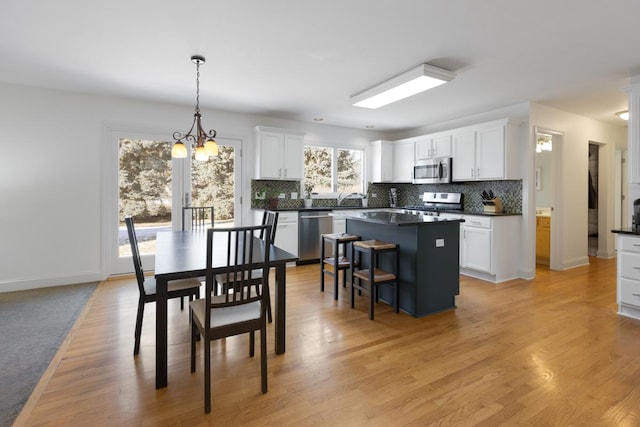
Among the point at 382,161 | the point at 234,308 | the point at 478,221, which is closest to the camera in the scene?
the point at 234,308

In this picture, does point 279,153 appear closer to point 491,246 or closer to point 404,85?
point 404,85

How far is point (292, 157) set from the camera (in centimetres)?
558

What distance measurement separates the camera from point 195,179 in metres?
5.05

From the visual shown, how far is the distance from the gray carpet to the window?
12.3ft

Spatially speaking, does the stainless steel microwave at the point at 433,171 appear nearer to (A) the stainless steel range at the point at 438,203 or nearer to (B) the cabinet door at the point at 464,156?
(B) the cabinet door at the point at 464,156

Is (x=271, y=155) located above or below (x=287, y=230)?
above

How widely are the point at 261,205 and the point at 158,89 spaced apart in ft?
7.45

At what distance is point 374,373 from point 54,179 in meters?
4.45

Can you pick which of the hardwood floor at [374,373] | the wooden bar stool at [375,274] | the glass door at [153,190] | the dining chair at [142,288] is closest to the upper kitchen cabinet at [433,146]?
the wooden bar stool at [375,274]

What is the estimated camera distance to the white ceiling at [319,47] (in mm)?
2352

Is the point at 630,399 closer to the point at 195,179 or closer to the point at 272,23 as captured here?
the point at 272,23

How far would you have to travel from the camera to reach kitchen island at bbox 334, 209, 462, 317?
10.5ft

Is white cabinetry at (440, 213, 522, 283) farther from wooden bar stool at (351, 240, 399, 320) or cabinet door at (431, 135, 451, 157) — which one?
wooden bar stool at (351, 240, 399, 320)

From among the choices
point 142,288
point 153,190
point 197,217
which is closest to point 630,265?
point 142,288
